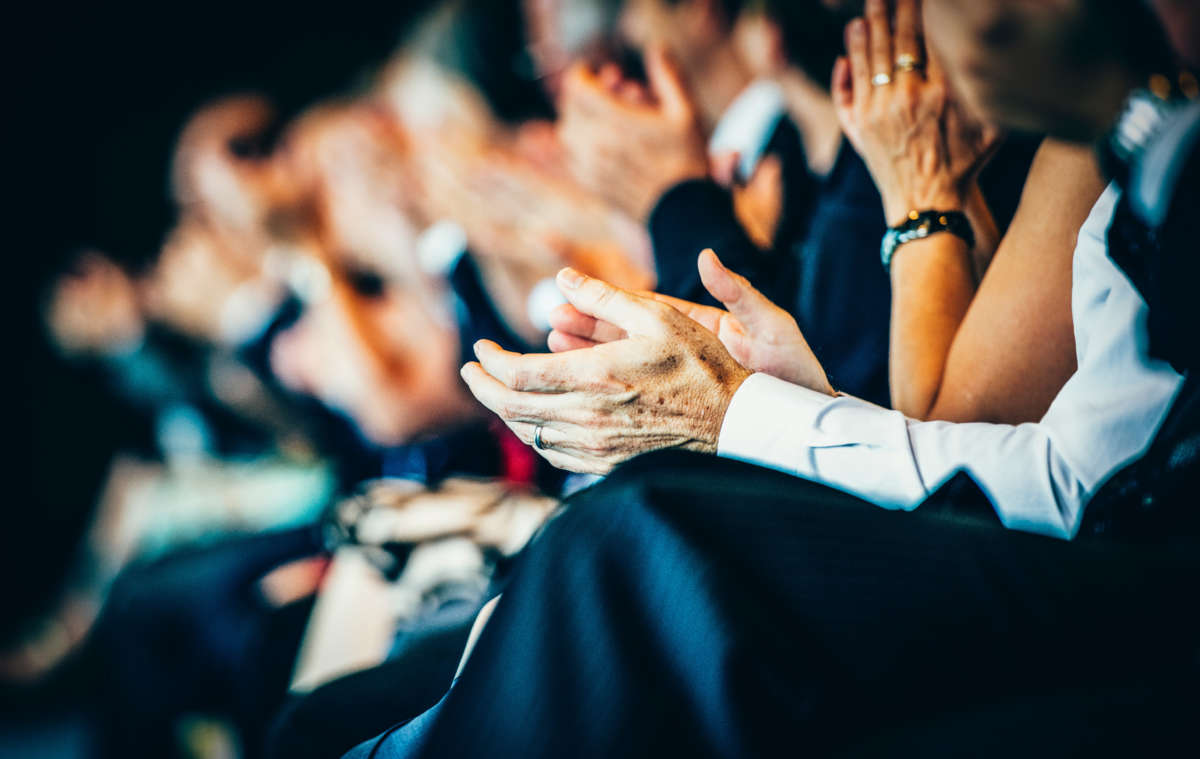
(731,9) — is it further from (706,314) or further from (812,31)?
(706,314)

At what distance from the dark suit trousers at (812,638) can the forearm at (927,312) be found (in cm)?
10

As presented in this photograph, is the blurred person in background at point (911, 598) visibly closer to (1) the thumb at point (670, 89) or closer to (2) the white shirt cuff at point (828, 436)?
(2) the white shirt cuff at point (828, 436)

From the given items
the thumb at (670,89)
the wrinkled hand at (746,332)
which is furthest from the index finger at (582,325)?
the thumb at (670,89)

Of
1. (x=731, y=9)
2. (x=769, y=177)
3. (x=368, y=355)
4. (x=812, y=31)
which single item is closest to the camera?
(x=812, y=31)

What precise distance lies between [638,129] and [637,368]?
346 mm

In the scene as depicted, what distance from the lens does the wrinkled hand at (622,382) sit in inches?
13.6

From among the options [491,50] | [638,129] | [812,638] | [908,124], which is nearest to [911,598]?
[812,638]

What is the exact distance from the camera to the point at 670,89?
62 cm

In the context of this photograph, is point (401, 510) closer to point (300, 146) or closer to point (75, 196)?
point (300, 146)

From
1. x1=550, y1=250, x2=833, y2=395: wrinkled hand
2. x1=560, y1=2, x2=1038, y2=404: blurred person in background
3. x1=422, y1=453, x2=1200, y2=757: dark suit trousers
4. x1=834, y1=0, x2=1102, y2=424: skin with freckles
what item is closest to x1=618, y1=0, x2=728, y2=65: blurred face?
x1=560, y1=2, x2=1038, y2=404: blurred person in background

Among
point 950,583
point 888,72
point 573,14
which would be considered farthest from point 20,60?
point 950,583

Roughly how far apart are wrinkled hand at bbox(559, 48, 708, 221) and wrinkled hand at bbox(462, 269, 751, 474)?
29 cm

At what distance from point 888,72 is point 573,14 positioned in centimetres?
90

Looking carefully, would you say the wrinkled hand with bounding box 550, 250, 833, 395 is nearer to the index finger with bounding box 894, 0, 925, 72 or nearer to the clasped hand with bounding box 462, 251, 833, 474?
the clasped hand with bounding box 462, 251, 833, 474
